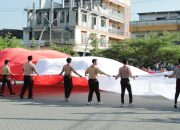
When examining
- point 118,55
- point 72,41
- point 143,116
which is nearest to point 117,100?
point 143,116

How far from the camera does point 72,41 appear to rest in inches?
2847

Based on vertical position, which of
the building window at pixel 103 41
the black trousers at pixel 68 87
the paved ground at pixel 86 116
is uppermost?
the building window at pixel 103 41

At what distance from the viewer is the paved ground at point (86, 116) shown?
11.8 meters

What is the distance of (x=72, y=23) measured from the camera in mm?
74000

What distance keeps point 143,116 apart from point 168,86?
5.76 meters

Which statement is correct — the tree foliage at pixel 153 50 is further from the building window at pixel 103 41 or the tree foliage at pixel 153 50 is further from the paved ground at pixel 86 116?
the paved ground at pixel 86 116

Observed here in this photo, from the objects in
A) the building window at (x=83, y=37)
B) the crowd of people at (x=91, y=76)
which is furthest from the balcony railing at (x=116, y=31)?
the crowd of people at (x=91, y=76)

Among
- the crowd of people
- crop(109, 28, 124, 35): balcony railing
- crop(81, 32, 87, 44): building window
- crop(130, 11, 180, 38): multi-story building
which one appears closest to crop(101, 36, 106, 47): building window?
crop(81, 32, 87, 44): building window

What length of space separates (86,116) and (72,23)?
60733 mm

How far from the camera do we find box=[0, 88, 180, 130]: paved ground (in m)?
11.8

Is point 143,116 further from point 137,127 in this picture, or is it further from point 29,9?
point 29,9

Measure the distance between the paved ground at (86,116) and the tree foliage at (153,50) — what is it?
1311 inches

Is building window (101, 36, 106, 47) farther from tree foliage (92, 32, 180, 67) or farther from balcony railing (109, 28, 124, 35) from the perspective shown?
tree foliage (92, 32, 180, 67)

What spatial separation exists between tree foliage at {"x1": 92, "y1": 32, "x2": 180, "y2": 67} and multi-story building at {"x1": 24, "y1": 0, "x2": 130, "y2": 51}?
1672 cm
